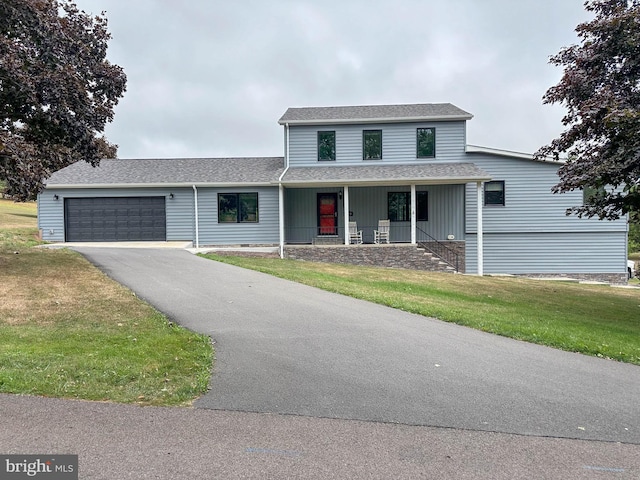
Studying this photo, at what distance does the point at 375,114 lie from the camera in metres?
20.6

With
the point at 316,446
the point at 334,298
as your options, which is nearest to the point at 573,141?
the point at 334,298

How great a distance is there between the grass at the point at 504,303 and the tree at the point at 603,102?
2539 mm

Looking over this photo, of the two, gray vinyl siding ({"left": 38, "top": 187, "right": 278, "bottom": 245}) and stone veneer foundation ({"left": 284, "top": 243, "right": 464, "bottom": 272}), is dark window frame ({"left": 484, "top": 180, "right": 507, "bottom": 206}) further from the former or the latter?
gray vinyl siding ({"left": 38, "top": 187, "right": 278, "bottom": 245})

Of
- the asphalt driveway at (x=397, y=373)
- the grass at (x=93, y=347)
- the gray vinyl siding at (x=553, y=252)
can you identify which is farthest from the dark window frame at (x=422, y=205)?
the grass at (x=93, y=347)

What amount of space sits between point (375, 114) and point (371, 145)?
1491 millimetres

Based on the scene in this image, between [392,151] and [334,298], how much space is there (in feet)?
39.0

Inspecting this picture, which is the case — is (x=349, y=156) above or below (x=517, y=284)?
above

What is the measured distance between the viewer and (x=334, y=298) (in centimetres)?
1001

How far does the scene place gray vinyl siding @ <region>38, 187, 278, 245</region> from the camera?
20.1 metres

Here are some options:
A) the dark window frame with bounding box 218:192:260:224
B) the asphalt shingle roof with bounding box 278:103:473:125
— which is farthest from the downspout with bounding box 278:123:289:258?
the dark window frame with bounding box 218:192:260:224

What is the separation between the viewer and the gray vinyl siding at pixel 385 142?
20062mm

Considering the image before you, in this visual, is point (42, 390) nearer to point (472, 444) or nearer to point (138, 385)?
point (138, 385)

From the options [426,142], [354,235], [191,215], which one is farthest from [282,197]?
[426,142]

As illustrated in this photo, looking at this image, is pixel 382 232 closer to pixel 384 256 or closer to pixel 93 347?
pixel 384 256
